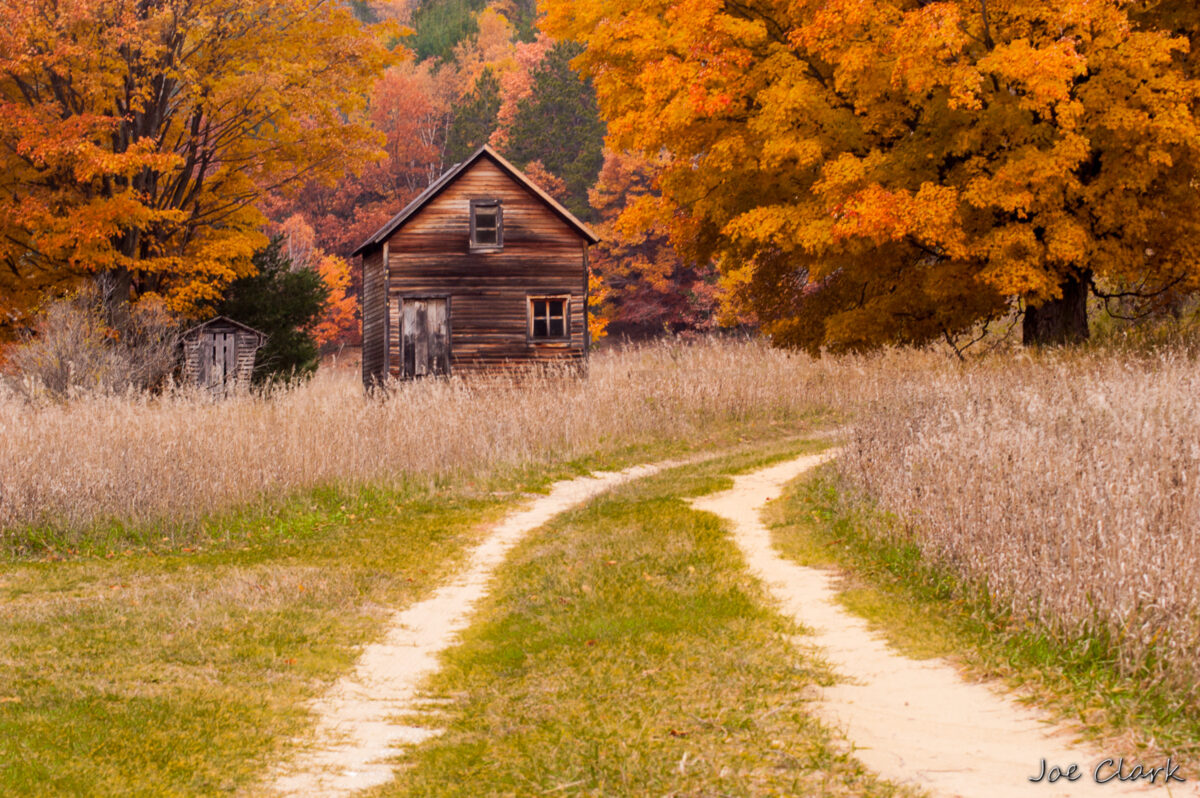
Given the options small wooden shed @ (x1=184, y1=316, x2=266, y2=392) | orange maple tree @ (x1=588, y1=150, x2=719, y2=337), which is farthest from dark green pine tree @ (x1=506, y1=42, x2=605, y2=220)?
small wooden shed @ (x1=184, y1=316, x2=266, y2=392)

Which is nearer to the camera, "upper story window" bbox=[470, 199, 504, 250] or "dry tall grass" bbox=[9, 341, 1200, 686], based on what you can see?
"dry tall grass" bbox=[9, 341, 1200, 686]

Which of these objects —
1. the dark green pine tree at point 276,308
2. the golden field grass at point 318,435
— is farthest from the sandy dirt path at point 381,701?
the dark green pine tree at point 276,308

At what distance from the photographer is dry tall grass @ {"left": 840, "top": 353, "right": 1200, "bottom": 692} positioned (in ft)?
22.4

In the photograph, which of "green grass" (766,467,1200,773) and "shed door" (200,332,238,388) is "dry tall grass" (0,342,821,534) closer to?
"green grass" (766,467,1200,773)

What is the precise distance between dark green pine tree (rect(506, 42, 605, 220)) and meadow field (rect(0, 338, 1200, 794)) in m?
42.1

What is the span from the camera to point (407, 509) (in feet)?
49.6

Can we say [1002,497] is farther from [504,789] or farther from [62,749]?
[62,749]

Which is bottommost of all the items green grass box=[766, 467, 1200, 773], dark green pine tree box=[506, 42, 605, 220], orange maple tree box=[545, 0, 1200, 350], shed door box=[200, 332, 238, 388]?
green grass box=[766, 467, 1200, 773]

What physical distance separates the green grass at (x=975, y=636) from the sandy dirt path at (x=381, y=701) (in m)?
3.33

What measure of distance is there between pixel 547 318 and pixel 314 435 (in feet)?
49.0

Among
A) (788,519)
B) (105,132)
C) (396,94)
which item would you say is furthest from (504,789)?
(396,94)

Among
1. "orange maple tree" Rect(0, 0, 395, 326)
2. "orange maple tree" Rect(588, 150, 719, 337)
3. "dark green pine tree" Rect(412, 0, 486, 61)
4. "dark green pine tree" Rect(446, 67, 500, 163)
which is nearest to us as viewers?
"orange maple tree" Rect(0, 0, 395, 326)

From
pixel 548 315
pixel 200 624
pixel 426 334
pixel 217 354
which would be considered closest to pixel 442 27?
pixel 217 354

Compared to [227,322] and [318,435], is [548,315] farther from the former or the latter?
[318,435]
